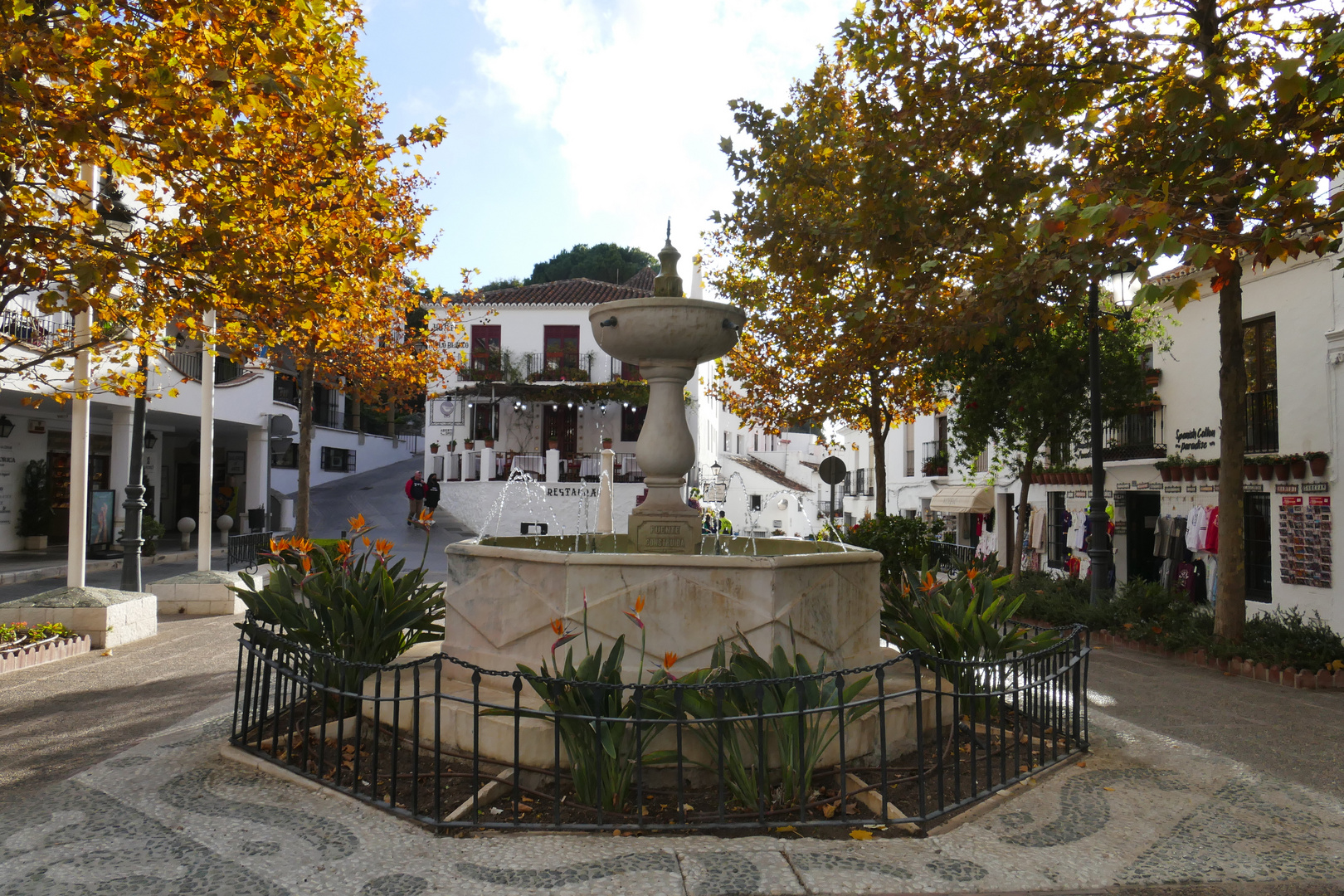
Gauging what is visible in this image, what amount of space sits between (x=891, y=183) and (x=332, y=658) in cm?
720

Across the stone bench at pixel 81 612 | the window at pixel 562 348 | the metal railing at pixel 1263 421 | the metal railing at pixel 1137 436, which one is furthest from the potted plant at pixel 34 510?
the metal railing at pixel 1263 421

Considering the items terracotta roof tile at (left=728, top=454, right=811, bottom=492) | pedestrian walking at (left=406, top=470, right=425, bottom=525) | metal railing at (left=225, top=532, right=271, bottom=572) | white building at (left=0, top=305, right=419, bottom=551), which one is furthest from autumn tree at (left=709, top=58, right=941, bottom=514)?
terracotta roof tile at (left=728, top=454, right=811, bottom=492)

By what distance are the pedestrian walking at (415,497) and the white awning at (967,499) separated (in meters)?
15.9

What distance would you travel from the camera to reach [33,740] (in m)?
5.76

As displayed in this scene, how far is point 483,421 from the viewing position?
3631 cm

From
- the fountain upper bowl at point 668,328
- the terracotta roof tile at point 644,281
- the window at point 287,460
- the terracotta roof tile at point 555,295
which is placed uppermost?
the terracotta roof tile at point 644,281

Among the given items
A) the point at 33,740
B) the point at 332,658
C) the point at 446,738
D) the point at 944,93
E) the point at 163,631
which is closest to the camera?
the point at 332,658

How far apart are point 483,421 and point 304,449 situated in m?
19.6

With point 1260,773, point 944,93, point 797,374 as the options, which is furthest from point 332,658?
point 797,374

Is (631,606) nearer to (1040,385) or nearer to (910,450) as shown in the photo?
(1040,385)

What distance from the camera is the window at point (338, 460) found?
126 ft

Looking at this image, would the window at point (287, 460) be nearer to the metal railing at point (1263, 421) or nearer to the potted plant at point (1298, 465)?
the metal railing at point (1263, 421)

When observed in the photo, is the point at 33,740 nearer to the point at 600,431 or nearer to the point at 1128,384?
the point at 1128,384

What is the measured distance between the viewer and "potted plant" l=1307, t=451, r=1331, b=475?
12.8 meters
